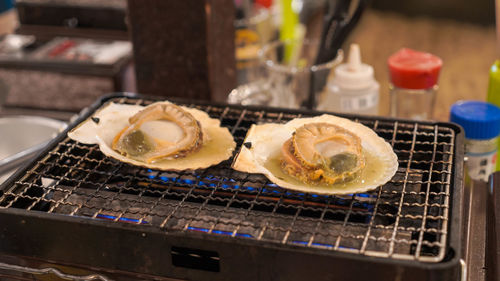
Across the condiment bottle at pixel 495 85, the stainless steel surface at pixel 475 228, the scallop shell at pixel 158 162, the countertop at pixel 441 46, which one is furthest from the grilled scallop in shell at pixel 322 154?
the countertop at pixel 441 46

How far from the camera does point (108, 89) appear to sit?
6.89 ft

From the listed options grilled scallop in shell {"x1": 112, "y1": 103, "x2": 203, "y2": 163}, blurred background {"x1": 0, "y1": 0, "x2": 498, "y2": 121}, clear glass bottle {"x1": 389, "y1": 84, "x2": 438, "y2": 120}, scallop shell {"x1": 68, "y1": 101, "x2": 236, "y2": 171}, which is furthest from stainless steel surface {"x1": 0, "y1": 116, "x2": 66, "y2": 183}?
clear glass bottle {"x1": 389, "y1": 84, "x2": 438, "y2": 120}

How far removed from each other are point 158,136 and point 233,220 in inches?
13.1

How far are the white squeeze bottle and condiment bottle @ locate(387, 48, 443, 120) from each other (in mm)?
63

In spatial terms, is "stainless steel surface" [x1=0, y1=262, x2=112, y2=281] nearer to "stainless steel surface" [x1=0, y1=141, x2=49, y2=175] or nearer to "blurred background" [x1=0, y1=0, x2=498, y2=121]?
"stainless steel surface" [x1=0, y1=141, x2=49, y2=175]

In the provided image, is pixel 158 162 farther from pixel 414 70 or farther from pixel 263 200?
pixel 414 70

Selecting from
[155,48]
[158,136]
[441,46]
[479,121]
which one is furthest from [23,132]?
[441,46]

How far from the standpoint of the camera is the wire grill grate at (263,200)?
0.96 metres

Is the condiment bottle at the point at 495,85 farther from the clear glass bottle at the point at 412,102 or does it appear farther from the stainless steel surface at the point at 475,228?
the stainless steel surface at the point at 475,228

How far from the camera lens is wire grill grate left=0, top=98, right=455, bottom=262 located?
96 cm

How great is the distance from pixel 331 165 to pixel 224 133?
284mm

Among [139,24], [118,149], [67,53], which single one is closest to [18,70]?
[67,53]

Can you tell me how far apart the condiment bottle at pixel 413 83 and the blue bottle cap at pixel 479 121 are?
0.15 meters

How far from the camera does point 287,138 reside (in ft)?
4.06
